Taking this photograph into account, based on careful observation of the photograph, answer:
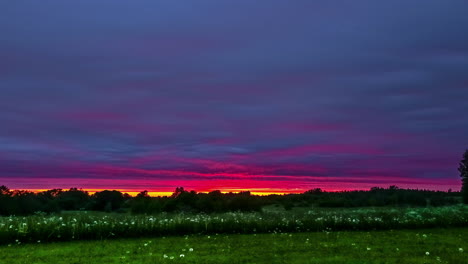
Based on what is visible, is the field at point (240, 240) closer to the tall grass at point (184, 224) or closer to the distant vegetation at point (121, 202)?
the tall grass at point (184, 224)

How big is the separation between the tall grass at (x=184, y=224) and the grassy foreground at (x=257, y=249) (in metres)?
1.06

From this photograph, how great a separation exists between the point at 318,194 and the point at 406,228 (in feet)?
119

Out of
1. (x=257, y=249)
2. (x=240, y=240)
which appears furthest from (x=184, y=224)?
(x=257, y=249)

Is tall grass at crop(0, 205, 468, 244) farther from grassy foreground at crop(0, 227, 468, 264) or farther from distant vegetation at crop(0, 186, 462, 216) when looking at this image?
distant vegetation at crop(0, 186, 462, 216)

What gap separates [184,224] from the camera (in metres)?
24.5

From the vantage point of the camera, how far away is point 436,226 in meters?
28.8

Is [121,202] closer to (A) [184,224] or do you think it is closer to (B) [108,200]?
(B) [108,200]

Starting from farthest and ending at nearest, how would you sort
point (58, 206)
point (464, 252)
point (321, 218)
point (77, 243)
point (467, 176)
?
1. point (467, 176)
2. point (58, 206)
3. point (321, 218)
4. point (77, 243)
5. point (464, 252)

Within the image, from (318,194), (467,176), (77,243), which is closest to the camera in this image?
(77,243)

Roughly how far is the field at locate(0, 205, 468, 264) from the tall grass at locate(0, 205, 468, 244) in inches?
1.8

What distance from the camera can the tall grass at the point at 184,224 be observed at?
21.8 m

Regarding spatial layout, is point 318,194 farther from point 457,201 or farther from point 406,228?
point 406,228

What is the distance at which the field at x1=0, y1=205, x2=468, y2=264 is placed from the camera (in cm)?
1620

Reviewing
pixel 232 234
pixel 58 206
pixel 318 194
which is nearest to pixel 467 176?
pixel 318 194
